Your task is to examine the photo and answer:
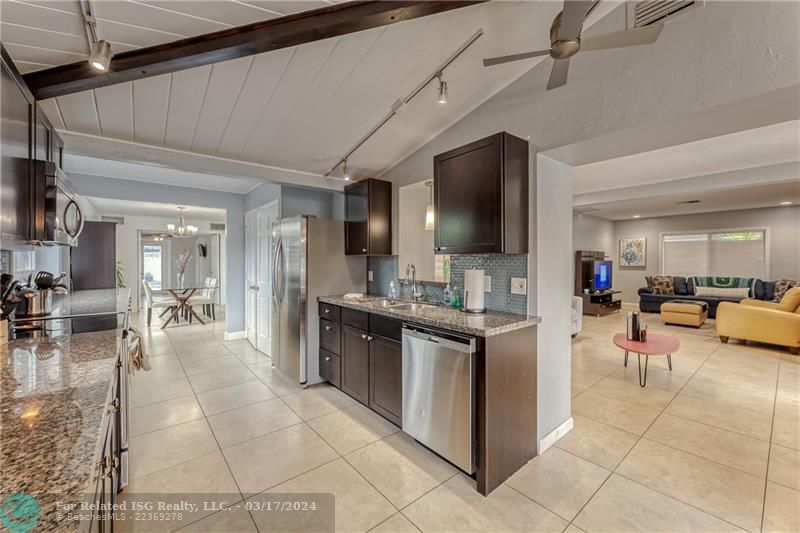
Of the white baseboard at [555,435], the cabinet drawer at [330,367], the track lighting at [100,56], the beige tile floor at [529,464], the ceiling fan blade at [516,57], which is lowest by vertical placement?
the beige tile floor at [529,464]

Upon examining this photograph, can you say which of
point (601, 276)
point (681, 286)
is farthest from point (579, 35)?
point (681, 286)

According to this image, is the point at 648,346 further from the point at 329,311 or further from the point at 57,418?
the point at 57,418

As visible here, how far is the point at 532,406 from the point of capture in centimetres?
227

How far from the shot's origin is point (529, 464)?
2223 mm

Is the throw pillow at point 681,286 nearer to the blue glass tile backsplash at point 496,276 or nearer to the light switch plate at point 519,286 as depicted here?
the blue glass tile backsplash at point 496,276

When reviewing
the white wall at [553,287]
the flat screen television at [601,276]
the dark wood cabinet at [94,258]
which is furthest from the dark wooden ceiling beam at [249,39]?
the flat screen television at [601,276]

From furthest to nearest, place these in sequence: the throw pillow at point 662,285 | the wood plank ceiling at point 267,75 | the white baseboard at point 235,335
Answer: the throw pillow at point 662,285, the white baseboard at point 235,335, the wood plank ceiling at point 267,75

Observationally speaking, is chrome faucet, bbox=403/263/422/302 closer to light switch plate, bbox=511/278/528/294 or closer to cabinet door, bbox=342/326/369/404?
cabinet door, bbox=342/326/369/404

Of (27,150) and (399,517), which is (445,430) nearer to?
(399,517)

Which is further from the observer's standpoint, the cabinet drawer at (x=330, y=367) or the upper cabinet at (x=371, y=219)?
the upper cabinet at (x=371, y=219)

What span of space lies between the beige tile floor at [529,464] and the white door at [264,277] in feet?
3.76

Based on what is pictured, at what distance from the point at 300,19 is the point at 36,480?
2.06 metres

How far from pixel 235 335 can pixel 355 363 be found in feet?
11.7

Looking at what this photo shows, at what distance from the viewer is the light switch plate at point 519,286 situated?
2.38 metres
